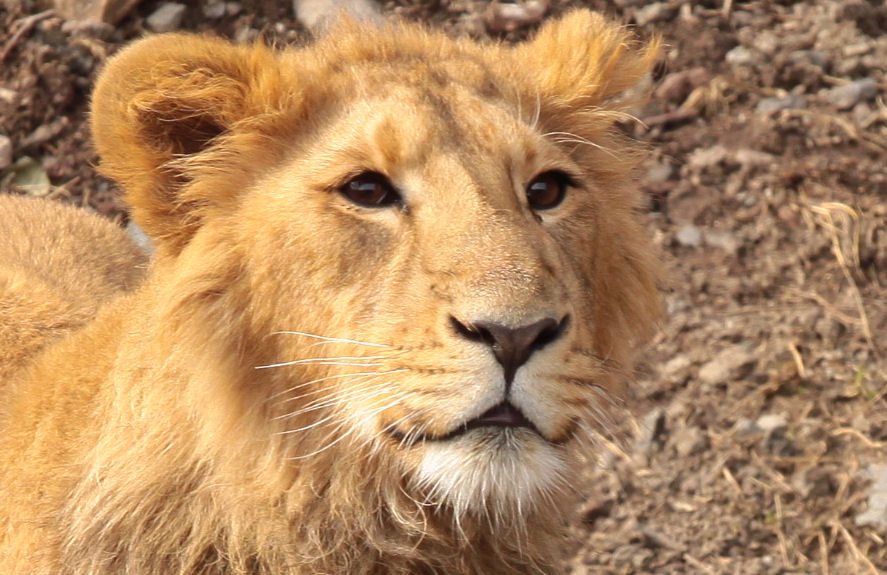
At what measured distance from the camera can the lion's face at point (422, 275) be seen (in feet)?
6.89

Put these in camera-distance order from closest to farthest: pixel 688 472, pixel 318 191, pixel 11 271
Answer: pixel 318 191, pixel 11 271, pixel 688 472

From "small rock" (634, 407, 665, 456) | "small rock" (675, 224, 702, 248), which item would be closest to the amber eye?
"small rock" (634, 407, 665, 456)

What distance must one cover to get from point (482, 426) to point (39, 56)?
3186mm

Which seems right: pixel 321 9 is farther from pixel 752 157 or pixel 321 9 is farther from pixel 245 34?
pixel 752 157

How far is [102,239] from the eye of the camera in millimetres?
3725

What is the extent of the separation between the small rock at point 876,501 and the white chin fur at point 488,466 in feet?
6.28

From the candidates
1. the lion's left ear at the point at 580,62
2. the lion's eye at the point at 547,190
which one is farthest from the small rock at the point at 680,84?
the lion's eye at the point at 547,190

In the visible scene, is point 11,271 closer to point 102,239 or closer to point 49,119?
point 102,239

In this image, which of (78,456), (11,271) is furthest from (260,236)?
(11,271)

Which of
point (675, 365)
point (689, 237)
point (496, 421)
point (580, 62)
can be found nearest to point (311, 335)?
point (496, 421)

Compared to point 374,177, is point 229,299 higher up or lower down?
lower down

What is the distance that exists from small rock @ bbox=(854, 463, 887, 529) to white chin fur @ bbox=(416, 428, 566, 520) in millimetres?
1915

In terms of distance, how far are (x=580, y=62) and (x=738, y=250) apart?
72.0 inches

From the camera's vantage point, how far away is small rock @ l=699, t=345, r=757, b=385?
4156mm
